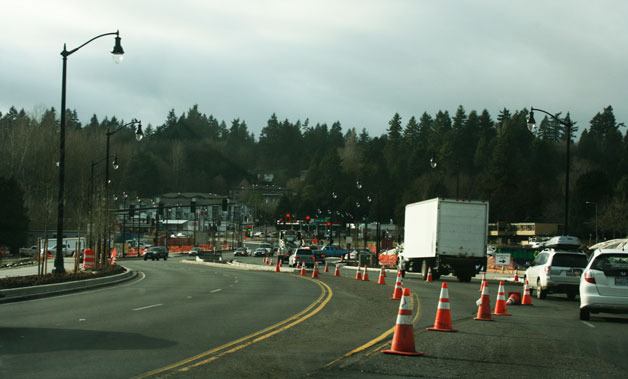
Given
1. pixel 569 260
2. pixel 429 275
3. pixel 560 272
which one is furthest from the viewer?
pixel 429 275

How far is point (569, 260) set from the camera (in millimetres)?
29562

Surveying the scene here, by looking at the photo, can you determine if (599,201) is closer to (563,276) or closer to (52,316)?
(563,276)

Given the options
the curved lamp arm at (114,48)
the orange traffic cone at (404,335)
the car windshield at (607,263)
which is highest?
the curved lamp arm at (114,48)

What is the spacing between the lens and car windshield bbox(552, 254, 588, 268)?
29.4 m

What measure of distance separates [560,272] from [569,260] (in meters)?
0.64

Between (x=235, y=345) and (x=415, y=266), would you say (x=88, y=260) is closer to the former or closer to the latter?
(x=415, y=266)

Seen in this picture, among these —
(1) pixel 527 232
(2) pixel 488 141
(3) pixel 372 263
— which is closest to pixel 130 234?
(2) pixel 488 141

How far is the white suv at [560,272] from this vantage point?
29188 mm

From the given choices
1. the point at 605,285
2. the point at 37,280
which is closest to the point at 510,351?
the point at 605,285

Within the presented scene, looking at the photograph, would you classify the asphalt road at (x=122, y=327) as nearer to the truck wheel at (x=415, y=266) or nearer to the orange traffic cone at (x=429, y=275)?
the orange traffic cone at (x=429, y=275)

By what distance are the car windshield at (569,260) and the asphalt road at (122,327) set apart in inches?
330

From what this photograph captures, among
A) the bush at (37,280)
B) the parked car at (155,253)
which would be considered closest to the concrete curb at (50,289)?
the bush at (37,280)

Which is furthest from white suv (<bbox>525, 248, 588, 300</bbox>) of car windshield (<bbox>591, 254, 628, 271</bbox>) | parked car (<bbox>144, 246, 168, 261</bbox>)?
parked car (<bbox>144, 246, 168, 261</bbox>)

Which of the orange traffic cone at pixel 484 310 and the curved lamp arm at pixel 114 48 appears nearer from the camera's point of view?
the orange traffic cone at pixel 484 310
